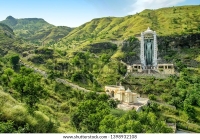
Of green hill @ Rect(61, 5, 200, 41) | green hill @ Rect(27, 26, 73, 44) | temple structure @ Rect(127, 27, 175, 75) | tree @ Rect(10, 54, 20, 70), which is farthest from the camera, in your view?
green hill @ Rect(27, 26, 73, 44)

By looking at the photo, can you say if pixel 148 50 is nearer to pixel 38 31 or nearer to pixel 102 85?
pixel 102 85

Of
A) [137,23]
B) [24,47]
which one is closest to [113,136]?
[24,47]

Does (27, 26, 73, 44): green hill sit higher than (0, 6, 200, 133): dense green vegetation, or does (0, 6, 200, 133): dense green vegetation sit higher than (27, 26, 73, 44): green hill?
(27, 26, 73, 44): green hill

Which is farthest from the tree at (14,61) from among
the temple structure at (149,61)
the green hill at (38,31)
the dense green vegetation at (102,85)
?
the green hill at (38,31)

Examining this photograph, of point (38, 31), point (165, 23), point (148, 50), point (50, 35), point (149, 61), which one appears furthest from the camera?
point (38, 31)

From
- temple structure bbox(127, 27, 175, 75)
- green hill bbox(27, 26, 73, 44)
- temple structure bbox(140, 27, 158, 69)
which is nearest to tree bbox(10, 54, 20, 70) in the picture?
temple structure bbox(127, 27, 175, 75)

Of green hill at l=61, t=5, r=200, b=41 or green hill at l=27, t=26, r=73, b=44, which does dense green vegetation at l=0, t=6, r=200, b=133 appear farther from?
green hill at l=27, t=26, r=73, b=44

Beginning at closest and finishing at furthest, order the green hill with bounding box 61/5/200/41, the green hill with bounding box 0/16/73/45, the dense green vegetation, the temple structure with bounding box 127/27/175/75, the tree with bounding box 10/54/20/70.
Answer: the dense green vegetation, the tree with bounding box 10/54/20/70, the temple structure with bounding box 127/27/175/75, the green hill with bounding box 61/5/200/41, the green hill with bounding box 0/16/73/45

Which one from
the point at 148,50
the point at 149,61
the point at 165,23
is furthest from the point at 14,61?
the point at 165,23
